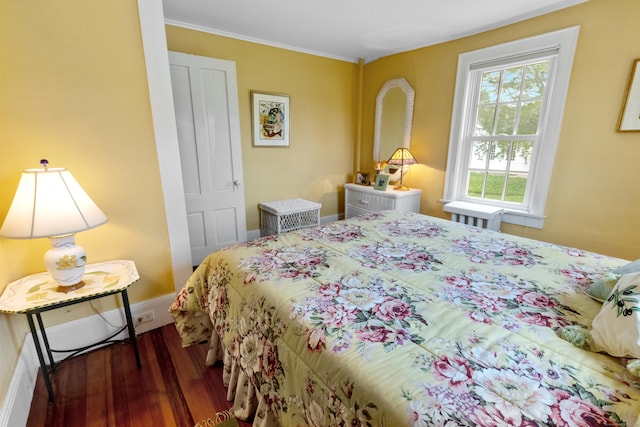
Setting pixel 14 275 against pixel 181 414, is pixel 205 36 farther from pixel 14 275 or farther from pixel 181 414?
pixel 181 414

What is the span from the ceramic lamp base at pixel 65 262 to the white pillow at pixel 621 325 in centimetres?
215

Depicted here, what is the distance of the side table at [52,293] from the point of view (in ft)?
4.45

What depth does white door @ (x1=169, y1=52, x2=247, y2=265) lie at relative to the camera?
2793mm

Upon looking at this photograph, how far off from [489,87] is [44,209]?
3.63m

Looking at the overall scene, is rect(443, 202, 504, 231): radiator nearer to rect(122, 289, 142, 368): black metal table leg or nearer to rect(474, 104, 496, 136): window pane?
rect(474, 104, 496, 136): window pane

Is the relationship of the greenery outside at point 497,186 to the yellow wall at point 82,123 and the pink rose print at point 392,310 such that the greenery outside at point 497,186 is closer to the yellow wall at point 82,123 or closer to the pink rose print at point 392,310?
the pink rose print at point 392,310

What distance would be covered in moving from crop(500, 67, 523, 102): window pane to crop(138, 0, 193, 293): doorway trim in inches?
117

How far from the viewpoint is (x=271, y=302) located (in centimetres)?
112

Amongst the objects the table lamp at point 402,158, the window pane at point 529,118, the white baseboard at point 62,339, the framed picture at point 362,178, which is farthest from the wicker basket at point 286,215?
the window pane at point 529,118

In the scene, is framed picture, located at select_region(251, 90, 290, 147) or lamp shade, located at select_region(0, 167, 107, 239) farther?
framed picture, located at select_region(251, 90, 290, 147)

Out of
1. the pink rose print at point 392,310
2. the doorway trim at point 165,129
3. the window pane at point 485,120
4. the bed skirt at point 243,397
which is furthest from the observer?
the window pane at point 485,120

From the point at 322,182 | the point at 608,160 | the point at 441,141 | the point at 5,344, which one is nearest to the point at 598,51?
the point at 608,160

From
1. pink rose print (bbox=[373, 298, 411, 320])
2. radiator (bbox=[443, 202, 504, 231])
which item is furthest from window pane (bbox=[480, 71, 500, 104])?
pink rose print (bbox=[373, 298, 411, 320])

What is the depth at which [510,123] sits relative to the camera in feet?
9.27
